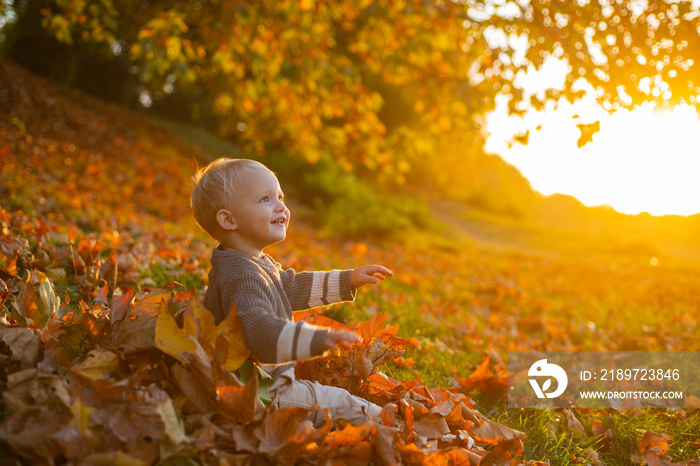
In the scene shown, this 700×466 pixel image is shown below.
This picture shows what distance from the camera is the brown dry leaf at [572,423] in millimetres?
2588

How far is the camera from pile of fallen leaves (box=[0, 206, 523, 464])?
131 cm

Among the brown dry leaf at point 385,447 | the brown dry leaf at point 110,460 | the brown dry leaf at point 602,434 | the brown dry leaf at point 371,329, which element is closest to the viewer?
the brown dry leaf at point 110,460

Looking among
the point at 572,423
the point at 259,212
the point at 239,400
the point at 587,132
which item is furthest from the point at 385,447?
the point at 587,132

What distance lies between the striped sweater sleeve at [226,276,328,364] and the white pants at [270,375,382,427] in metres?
0.20

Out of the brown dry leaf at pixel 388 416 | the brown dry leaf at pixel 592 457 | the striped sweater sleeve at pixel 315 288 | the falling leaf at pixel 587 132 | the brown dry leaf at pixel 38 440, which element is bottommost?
the brown dry leaf at pixel 38 440

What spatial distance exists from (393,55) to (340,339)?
5.26 meters

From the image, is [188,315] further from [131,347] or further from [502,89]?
[502,89]

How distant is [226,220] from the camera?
2061 millimetres

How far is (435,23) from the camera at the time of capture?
618 centimetres

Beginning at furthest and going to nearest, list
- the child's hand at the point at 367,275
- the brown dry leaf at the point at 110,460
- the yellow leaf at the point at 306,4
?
the yellow leaf at the point at 306,4 < the child's hand at the point at 367,275 < the brown dry leaf at the point at 110,460

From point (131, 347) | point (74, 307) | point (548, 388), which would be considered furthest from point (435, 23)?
point (131, 347)

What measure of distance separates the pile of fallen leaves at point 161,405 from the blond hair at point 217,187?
0.40 metres

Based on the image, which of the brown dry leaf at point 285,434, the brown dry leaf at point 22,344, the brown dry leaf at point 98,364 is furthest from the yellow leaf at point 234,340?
the brown dry leaf at point 22,344

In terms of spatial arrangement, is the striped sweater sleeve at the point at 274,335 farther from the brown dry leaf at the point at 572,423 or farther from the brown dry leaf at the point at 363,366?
the brown dry leaf at the point at 572,423
